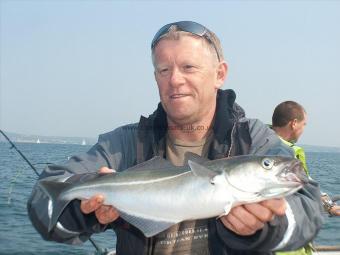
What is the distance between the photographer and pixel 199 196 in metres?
3.64

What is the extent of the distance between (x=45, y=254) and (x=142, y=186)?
1063 centimetres

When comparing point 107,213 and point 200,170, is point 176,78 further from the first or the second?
point 107,213

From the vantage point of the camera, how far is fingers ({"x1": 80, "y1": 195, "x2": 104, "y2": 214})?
391 cm

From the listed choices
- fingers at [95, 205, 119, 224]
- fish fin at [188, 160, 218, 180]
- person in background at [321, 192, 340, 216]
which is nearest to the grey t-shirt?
fingers at [95, 205, 119, 224]

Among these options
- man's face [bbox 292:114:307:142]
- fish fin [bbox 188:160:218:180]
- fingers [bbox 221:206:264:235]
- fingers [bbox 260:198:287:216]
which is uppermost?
fish fin [bbox 188:160:218:180]

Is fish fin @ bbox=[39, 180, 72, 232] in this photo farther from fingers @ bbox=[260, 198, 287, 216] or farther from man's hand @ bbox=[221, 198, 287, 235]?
fingers @ bbox=[260, 198, 287, 216]

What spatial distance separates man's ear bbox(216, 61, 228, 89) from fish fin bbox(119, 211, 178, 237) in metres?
1.78

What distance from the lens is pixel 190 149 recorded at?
15.1 feet

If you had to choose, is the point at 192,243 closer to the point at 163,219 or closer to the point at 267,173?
the point at 163,219

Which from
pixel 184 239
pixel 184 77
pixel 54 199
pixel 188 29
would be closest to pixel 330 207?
pixel 184 239

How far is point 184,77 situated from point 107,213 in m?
1.57

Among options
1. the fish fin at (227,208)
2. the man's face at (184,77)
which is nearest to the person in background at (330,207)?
the man's face at (184,77)

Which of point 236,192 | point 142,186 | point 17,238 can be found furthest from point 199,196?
point 17,238

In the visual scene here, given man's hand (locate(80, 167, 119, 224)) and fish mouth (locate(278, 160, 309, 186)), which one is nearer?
fish mouth (locate(278, 160, 309, 186))
